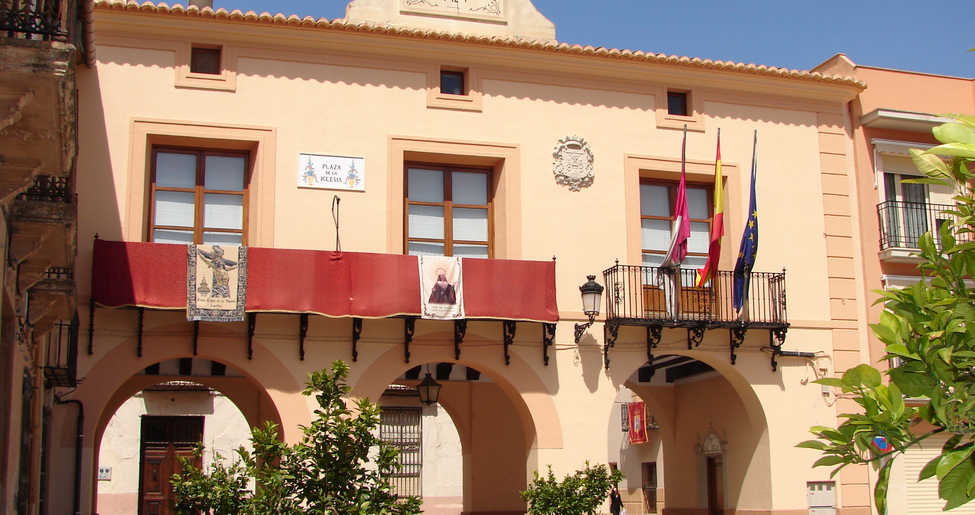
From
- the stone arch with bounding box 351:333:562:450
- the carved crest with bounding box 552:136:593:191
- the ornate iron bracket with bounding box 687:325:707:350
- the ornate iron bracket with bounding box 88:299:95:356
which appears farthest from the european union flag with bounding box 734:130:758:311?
the ornate iron bracket with bounding box 88:299:95:356

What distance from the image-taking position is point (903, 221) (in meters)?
16.5

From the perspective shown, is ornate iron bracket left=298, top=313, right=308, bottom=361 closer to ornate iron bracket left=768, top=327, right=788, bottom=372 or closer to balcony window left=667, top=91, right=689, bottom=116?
balcony window left=667, top=91, right=689, bottom=116

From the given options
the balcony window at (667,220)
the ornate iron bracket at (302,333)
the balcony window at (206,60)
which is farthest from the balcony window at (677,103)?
the balcony window at (206,60)

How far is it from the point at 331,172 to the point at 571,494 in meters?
5.30

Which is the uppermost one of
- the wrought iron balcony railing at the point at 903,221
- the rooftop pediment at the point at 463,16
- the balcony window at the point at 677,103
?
the rooftop pediment at the point at 463,16

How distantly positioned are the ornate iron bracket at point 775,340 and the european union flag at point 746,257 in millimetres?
729

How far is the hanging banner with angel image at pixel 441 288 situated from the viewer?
A: 13.8 meters

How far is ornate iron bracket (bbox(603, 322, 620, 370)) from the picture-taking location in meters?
14.6

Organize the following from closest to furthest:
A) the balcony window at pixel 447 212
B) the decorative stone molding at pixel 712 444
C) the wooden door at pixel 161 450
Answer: the balcony window at pixel 447 212
the decorative stone molding at pixel 712 444
the wooden door at pixel 161 450

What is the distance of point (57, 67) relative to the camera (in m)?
6.14

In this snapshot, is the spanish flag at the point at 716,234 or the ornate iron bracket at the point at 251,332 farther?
the spanish flag at the point at 716,234

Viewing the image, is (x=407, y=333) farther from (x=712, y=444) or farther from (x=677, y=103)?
(x=712, y=444)

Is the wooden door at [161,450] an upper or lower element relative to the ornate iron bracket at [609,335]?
lower

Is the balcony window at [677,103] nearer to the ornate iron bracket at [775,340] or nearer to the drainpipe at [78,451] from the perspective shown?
the ornate iron bracket at [775,340]
